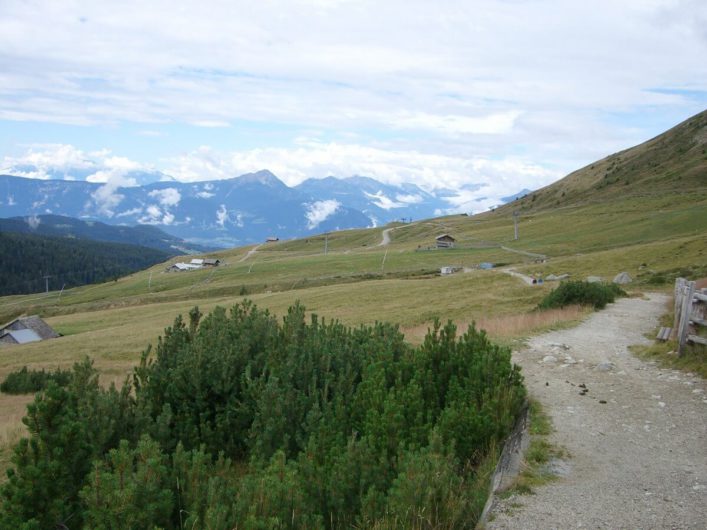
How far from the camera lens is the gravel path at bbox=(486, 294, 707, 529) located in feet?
19.8

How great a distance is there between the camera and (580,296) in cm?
2405

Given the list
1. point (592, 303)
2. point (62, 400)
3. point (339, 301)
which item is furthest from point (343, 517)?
point (339, 301)

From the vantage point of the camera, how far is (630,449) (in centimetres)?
783

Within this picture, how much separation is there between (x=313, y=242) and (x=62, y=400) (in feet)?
518

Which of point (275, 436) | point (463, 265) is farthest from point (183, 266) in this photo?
point (275, 436)

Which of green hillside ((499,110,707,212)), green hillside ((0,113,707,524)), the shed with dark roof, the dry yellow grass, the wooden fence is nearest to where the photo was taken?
the wooden fence

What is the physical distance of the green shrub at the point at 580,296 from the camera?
23692 millimetres

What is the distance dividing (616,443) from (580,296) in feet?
56.0

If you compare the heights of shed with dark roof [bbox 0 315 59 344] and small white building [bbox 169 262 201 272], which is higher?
small white building [bbox 169 262 201 272]

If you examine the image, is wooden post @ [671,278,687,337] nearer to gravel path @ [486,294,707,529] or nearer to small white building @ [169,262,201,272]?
gravel path @ [486,294,707,529]

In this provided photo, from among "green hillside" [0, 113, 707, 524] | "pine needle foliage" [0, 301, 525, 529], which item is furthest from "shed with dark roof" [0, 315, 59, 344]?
"pine needle foliage" [0, 301, 525, 529]

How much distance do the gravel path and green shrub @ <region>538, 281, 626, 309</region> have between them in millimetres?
10043

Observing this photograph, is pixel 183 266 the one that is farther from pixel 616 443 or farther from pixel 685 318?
pixel 616 443

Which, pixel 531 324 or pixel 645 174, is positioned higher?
pixel 645 174
